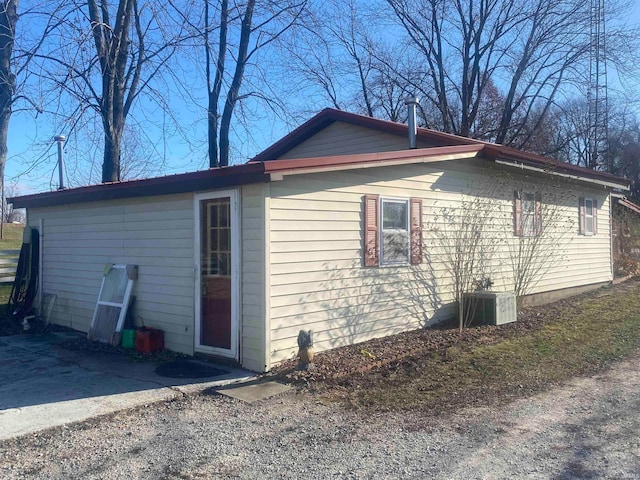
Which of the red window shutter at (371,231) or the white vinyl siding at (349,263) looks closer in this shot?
the white vinyl siding at (349,263)

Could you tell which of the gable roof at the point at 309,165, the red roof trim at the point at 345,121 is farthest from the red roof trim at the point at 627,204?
the red roof trim at the point at 345,121

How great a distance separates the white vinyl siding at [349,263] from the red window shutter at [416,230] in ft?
0.47

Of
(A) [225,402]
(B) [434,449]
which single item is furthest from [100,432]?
(B) [434,449]

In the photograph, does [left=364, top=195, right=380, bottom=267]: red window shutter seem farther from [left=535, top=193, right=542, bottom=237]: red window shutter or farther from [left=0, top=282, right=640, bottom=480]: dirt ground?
[left=535, top=193, right=542, bottom=237]: red window shutter

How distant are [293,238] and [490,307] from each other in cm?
420

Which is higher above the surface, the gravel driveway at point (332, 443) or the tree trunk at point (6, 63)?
the tree trunk at point (6, 63)

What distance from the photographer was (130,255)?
340 inches

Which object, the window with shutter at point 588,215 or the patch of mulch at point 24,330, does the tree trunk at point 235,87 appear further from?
the window with shutter at point 588,215

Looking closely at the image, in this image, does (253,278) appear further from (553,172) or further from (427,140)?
(553,172)

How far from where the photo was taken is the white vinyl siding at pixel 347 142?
1155 cm

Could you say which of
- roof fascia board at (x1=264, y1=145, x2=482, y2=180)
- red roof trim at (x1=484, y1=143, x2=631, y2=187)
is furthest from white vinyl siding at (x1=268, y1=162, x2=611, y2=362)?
red roof trim at (x1=484, y1=143, x2=631, y2=187)

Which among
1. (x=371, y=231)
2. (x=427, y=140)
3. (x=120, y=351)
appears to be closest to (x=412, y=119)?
(x=427, y=140)

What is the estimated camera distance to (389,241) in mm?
8469

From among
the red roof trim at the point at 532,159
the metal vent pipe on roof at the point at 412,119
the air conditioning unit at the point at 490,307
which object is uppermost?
the metal vent pipe on roof at the point at 412,119
